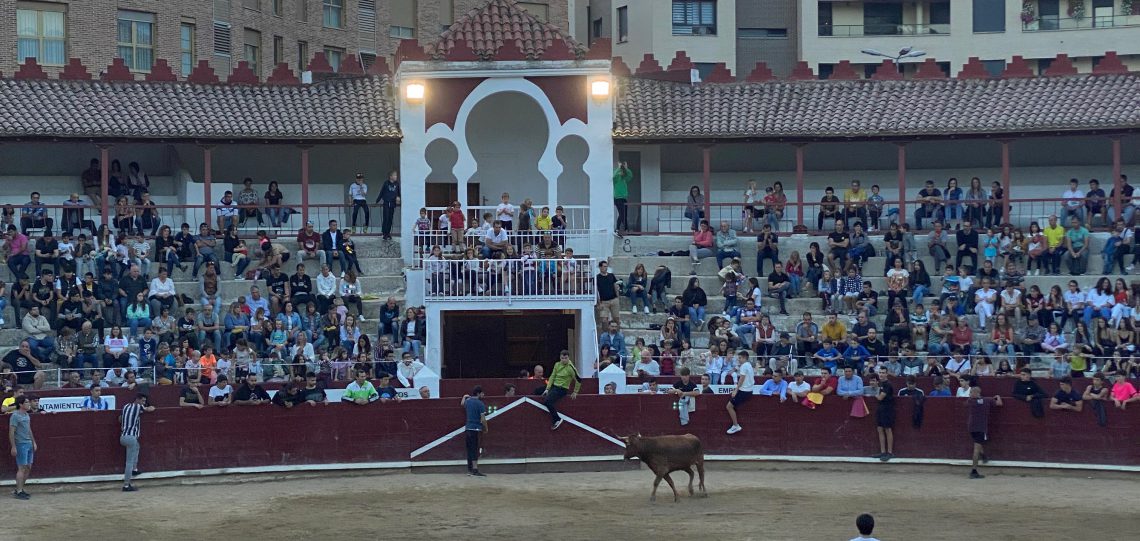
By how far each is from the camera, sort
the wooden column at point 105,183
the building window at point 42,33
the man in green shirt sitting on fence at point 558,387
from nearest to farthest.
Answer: the man in green shirt sitting on fence at point 558,387, the wooden column at point 105,183, the building window at point 42,33

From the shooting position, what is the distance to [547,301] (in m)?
33.7

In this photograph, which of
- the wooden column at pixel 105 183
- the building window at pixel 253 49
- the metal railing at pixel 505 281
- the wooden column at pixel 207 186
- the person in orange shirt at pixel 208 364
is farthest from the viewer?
the building window at pixel 253 49

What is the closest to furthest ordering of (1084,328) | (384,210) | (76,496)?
(76,496), (1084,328), (384,210)

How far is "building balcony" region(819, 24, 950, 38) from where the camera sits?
60188 mm

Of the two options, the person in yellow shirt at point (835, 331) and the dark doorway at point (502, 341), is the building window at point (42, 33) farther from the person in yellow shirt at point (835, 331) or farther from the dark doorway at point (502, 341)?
the person in yellow shirt at point (835, 331)

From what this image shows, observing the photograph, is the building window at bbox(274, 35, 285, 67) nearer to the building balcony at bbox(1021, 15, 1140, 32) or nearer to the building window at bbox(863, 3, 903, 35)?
the building window at bbox(863, 3, 903, 35)

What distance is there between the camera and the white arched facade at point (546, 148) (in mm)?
37438

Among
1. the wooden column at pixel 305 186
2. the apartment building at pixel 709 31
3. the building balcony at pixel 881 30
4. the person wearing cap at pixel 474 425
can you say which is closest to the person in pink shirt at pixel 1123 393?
the person wearing cap at pixel 474 425

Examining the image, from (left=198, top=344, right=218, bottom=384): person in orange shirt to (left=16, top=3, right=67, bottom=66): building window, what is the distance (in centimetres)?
2210

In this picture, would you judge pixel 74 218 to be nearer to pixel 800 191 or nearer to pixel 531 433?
pixel 531 433

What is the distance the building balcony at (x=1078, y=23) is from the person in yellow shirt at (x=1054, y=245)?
25458mm

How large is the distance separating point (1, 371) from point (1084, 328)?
18052 mm

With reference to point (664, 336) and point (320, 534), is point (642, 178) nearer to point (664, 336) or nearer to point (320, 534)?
point (664, 336)

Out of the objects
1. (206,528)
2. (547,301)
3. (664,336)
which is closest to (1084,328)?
(664,336)
